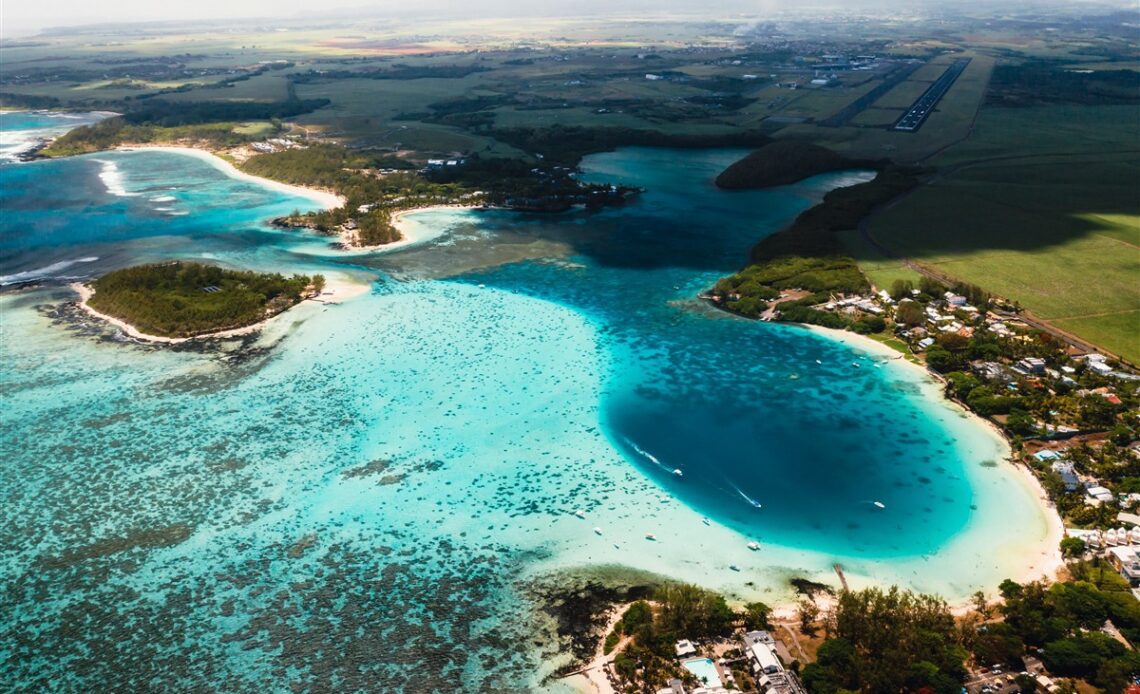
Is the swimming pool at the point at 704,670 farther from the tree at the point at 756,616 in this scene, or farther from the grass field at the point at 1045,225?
the grass field at the point at 1045,225

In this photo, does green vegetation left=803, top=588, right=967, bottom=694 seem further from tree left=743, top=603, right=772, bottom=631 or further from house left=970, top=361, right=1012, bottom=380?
house left=970, top=361, right=1012, bottom=380

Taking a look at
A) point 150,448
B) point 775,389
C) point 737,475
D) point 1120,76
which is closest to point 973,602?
point 737,475

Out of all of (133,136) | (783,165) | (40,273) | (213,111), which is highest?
(213,111)

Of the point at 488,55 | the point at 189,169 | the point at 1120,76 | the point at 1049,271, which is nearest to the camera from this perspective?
the point at 1049,271

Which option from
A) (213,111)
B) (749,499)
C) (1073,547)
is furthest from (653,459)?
(213,111)

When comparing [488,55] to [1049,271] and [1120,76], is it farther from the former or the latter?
[1049,271]

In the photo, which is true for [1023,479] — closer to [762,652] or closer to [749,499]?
[749,499]

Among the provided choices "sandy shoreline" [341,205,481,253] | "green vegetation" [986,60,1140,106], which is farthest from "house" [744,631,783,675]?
"green vegetation" [986,60,1140,106]
